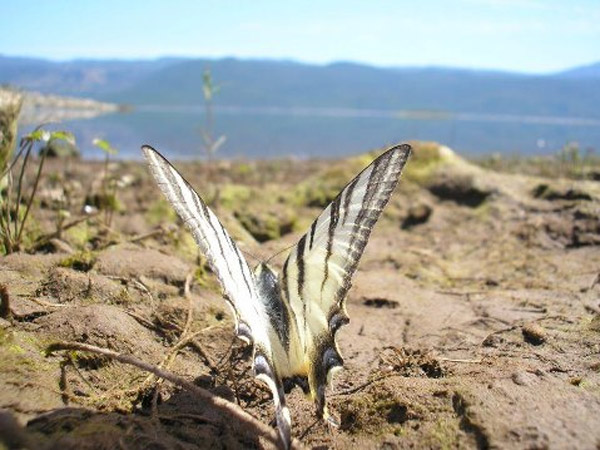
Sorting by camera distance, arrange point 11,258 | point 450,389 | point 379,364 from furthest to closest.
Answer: point 11,258 → point 379,364 → point 450,389

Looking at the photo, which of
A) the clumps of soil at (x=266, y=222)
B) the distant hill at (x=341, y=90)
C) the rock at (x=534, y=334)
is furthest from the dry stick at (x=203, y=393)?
the distant hill at (x=341, y=90)

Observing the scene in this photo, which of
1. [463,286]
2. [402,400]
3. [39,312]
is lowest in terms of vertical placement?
[463,286]

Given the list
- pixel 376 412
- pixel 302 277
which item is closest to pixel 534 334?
pixel 376 412

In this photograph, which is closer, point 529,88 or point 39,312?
point 39,312

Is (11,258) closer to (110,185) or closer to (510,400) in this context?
(510,400)

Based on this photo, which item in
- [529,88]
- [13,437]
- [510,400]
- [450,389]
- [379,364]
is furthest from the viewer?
[529,88]

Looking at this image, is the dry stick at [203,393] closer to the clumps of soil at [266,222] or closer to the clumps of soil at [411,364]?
the clumps of soil at [411,364]

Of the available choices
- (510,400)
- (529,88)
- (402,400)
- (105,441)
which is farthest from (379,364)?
(529,88)

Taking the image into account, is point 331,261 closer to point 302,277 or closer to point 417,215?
point 302,277
